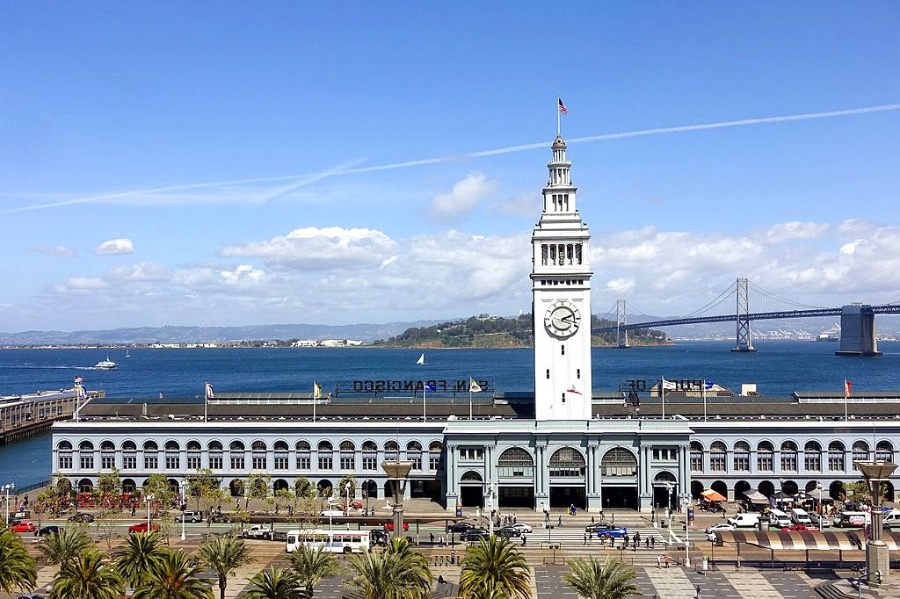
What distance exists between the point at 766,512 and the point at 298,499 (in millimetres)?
40966

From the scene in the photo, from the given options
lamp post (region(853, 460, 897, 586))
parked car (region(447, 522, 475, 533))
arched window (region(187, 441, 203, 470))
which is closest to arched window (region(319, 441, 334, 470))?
arched window (region(187, 441, 203, 470))

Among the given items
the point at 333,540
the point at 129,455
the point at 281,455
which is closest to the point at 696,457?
the point at 333,540

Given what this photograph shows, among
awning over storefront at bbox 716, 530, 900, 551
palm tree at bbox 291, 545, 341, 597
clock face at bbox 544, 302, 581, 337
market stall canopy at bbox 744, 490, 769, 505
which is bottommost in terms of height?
market stall canopy at bbox 744, 490, 769, 505

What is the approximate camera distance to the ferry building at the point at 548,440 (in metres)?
80.1

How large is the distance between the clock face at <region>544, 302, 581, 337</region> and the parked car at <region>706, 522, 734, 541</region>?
21.1m

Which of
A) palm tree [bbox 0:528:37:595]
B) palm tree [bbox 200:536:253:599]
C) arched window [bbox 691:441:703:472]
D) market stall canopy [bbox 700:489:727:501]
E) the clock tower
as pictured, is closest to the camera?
palm tree [bbox 0:528:37:595]

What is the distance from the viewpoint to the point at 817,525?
2894 inches

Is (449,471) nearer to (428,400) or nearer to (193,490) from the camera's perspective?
(428,400)

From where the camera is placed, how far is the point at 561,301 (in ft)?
274

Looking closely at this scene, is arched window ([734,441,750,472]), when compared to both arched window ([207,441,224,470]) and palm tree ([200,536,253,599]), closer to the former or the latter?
arched window ([207,441,224,470])

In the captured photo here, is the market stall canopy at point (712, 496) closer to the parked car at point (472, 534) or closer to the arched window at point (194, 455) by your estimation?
the parked car at point (472, 534)

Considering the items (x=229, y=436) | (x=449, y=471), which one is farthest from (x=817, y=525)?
(x=229, y=436)

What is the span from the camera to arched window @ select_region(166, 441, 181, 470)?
87.9 meters

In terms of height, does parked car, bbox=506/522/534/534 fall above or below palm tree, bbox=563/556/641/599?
below
